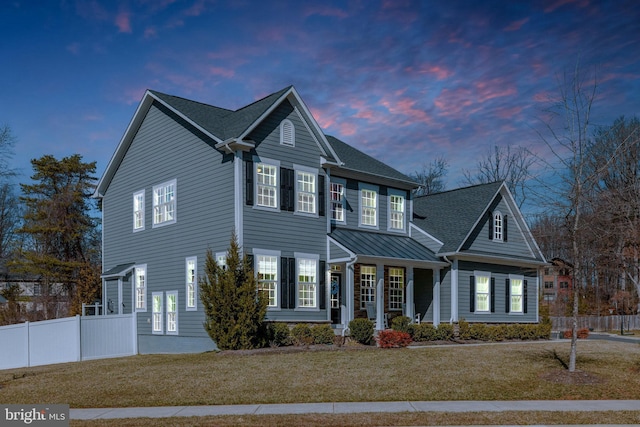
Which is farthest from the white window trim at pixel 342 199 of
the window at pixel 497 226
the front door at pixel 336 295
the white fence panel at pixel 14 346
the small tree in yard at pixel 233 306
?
the white fence panel at pixel 14 346

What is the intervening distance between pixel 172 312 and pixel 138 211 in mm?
5234

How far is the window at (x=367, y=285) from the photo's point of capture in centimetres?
2598

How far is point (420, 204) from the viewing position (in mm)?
32219

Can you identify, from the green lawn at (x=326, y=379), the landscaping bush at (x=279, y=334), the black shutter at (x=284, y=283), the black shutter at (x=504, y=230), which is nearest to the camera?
the green lawn at (x=326, y=379)

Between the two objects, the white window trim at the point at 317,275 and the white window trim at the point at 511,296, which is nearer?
the white window trim at the point at 317,275

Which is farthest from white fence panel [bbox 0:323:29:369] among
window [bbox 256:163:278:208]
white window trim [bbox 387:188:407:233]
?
white window trim [bbox 387:188:407:233]

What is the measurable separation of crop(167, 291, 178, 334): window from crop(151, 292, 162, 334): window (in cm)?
57

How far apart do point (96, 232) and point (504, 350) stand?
3777cm

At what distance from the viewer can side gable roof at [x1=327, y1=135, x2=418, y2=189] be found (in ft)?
83.3

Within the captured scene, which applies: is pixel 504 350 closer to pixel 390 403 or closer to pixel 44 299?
pixel 390 403

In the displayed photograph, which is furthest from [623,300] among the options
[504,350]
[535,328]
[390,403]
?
[390,403]

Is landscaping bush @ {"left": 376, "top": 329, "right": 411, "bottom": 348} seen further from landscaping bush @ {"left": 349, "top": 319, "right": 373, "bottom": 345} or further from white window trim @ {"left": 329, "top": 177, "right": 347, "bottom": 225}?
white window trim @ {"left": 329, "top": 177, "right": 347, "bottom": 225}

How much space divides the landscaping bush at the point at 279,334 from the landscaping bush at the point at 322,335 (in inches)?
34.8

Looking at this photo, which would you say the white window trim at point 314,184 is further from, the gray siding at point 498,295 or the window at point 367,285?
the gray siding at point 498,295
